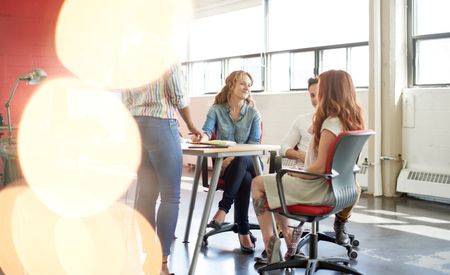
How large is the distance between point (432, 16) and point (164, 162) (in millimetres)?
3930

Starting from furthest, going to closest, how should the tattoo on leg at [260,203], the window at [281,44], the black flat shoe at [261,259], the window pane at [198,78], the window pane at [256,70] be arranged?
the window pane at [198,78]
the window pane at [256,70]
the window at [281,44]
the black flat shoe at [261,259]
the tattoo on leg at [260,203]

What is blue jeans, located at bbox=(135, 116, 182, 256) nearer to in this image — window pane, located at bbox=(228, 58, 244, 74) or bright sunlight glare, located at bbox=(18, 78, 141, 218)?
bright sunlight glare, located at bbox=(18, 78, 141, 218)

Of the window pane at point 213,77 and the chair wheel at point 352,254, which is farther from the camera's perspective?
the window pane at point 213,77

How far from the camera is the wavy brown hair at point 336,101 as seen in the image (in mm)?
2686

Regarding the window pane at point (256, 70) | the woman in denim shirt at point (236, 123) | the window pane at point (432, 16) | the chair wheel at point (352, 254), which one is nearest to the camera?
→ the chair wheel at point (352, 254)

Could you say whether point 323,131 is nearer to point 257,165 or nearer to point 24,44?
point 257,165

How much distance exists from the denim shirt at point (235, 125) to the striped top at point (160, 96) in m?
0.94

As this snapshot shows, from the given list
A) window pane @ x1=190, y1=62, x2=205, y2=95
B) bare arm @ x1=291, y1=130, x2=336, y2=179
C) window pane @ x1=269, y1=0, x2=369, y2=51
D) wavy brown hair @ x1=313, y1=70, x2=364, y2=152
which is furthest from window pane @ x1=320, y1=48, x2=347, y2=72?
bare arm @ x1=291, y1=130, x2=336, y2=179

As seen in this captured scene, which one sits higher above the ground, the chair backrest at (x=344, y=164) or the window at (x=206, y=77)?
the window at (x=206, y=77)

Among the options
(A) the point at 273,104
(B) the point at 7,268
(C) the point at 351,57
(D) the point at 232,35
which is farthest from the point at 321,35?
(B) the point at 7,268

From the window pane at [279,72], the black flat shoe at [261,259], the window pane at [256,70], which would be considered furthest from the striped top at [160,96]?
the window pane at [256,70]

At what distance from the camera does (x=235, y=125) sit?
3777mm

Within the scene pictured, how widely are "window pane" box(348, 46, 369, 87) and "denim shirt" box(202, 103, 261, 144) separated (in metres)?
2.68

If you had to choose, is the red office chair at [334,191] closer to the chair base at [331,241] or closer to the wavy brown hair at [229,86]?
the chair base at [331,241]
